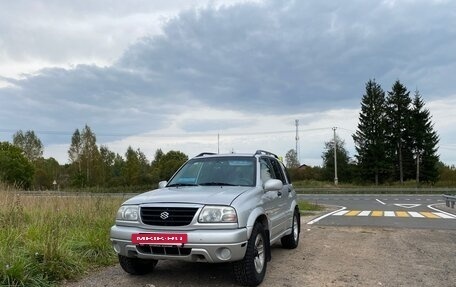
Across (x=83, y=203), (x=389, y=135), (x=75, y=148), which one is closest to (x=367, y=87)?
(x=389, y=135)

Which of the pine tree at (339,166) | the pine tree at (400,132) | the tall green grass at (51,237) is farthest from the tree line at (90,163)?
the tall green grass at (51,237)

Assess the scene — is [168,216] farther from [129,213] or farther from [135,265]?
[135,265]

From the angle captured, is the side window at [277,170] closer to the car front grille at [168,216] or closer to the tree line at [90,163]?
the car front grille at [168,216]

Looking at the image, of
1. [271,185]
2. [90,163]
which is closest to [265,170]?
[271,185]

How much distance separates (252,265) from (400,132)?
72.6 meters

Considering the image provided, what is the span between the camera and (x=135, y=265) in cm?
646

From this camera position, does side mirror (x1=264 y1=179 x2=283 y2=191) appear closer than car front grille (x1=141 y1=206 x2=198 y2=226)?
No

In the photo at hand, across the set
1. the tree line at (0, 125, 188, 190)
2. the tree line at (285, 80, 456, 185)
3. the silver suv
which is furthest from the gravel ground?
the tree line at (0, 125, 188, 190)

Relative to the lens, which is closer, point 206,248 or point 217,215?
point 206,248

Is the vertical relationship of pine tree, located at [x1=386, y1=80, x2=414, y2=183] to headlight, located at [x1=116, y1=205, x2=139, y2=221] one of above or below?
above

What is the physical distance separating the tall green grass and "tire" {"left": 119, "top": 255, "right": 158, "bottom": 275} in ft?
2.36

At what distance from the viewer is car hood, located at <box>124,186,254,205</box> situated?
5.76 metres

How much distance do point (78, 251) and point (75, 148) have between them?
9972 cm

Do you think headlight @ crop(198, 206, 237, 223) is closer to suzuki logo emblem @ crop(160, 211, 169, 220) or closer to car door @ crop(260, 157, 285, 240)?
suzuki logo emblem @ crop(160, 211, 169, 220)
